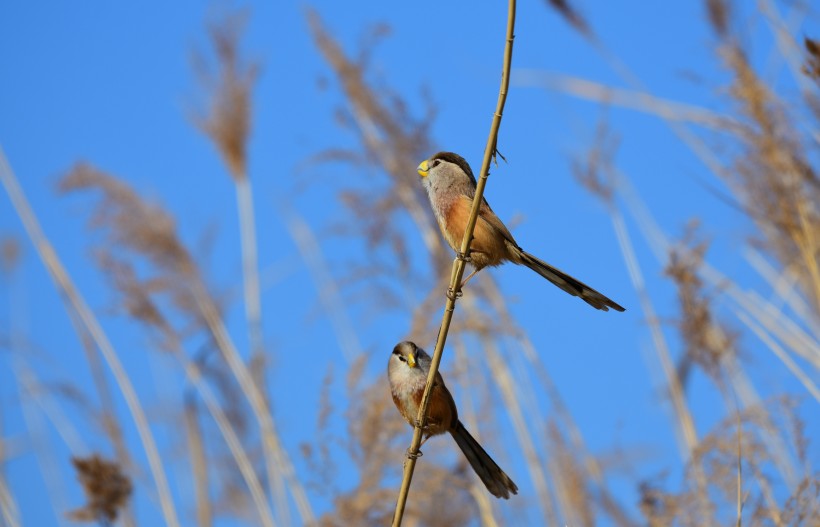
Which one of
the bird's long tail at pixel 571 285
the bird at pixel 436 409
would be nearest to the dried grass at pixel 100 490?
the bird at pixel 436 409

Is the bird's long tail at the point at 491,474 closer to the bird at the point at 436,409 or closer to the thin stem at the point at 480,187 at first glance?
the bird at the point at 436,409

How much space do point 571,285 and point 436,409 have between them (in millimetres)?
724

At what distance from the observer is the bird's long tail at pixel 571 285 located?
1.70 m

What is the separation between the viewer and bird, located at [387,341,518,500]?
89.0 inches

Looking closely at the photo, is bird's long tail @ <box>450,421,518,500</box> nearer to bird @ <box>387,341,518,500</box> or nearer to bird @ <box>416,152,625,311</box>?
bird @ <box>387,341,518,500</box>

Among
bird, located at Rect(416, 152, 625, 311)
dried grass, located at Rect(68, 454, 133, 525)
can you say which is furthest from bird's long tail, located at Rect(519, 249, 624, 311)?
dried grass, located at Rect(68, 454, 133, 525)

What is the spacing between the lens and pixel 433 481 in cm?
328

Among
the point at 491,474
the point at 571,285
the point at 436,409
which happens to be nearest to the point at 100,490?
the point at 436,409

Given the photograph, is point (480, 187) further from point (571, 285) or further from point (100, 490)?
point (100, 490)

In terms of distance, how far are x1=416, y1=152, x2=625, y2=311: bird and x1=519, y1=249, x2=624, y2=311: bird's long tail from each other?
0.04 ft

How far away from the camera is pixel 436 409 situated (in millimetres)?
2379

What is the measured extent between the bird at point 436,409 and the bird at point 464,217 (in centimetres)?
39

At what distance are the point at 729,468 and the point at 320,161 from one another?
241 cm

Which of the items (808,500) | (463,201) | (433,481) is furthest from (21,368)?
(808,500)
